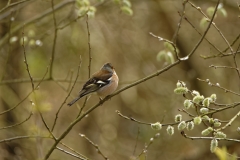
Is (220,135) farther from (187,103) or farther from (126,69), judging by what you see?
(126,69)

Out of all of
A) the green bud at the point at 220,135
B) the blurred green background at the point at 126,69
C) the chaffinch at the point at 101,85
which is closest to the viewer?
the green bud at the point at 220,135

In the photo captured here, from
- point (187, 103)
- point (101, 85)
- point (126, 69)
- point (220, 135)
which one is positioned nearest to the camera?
point (220, 135)

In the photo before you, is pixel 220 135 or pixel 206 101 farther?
pixel 206 101

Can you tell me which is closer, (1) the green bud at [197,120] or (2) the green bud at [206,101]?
(1) the green bud at [197,120]

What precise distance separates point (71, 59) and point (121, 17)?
1.63 m

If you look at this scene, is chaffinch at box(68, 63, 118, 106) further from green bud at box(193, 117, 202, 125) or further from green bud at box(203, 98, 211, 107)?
green bud at box(193, 117, 202, 125)

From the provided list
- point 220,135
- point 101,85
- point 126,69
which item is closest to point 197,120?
point 220,135

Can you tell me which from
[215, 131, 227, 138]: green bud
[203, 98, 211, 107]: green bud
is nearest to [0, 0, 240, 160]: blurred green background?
[203, 98, 211, 107]: green bud

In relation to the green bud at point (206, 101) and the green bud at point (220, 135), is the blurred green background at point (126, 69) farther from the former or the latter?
the green bud at point (220, 135)

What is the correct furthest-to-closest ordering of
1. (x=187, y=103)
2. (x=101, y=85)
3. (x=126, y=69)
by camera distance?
(x=126, y=69), (x=101, y=85), (x=187, y=103)

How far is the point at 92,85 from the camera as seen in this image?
19.5ft

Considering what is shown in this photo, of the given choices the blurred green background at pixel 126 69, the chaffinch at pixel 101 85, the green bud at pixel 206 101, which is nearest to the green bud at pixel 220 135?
the green bud at pixel 206 101

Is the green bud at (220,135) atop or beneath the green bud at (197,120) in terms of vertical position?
beneath

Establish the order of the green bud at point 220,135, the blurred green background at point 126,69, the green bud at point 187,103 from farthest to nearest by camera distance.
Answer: the blurred green background at point 126,69
the green bud at point 187,103
the green bud at point 220,135
